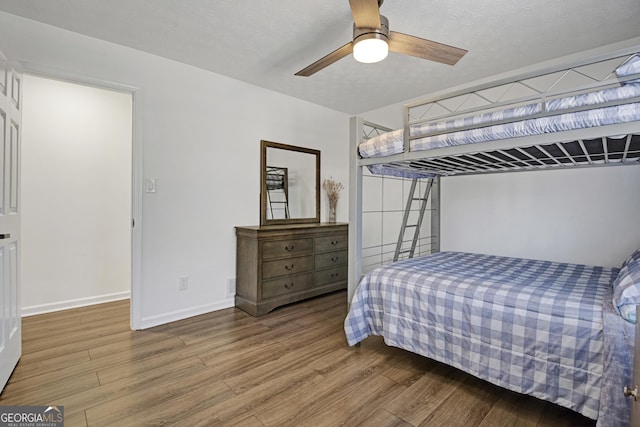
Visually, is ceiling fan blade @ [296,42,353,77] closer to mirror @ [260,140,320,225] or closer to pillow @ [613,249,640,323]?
mirror @ [260,140,320,225]

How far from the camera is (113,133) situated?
3.47 m

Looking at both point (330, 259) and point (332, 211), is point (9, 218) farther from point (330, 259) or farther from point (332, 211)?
point (332, 211)

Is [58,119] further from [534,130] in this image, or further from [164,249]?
[534,130]

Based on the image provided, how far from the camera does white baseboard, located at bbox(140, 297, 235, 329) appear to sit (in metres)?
2.70

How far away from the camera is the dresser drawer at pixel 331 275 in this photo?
138 inches

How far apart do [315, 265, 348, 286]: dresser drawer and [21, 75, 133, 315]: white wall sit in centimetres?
226

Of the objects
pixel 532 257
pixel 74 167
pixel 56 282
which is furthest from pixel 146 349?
pixel 532 257

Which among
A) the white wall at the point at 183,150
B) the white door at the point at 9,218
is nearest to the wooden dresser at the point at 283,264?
the white wall at the point at 183,150

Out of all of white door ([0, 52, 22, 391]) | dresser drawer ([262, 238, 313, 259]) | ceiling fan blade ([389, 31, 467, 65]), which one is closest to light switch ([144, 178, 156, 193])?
white door ([0, 52, 22, 391])

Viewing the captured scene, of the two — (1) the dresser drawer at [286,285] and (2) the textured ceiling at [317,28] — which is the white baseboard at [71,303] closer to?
(1) the dresser drawer at [286,285]

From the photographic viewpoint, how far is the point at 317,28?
2311 millimetres

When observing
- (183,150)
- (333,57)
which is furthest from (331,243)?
(333,57)

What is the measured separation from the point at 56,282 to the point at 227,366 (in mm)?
2359


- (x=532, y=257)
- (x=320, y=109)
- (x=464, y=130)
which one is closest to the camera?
(x=464, y=130)
